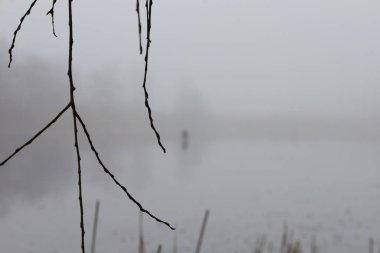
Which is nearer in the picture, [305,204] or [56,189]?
[305,204]

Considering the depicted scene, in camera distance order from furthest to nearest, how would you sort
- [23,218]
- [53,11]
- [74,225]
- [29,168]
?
[29,168], [23,218], [74,225], [53,11]

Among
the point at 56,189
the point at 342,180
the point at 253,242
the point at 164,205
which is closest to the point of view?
the point at 253,242

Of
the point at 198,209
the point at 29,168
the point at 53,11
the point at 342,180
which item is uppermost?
the point at 53,11

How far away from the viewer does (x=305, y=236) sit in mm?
11555

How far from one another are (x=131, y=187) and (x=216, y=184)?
3.15 m

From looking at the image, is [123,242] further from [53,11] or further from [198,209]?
[53,11]

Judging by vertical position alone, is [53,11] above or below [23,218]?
above

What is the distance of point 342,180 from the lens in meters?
21.9

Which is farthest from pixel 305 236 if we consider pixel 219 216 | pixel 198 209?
pixel 198 209

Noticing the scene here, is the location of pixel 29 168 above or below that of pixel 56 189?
below

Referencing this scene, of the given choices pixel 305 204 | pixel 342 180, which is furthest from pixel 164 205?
pixel 342 180

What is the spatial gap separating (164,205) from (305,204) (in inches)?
164

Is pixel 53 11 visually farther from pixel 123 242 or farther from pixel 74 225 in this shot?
pixel 74 225

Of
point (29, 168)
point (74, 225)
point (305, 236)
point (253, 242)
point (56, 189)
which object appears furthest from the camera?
point (29, 168)
